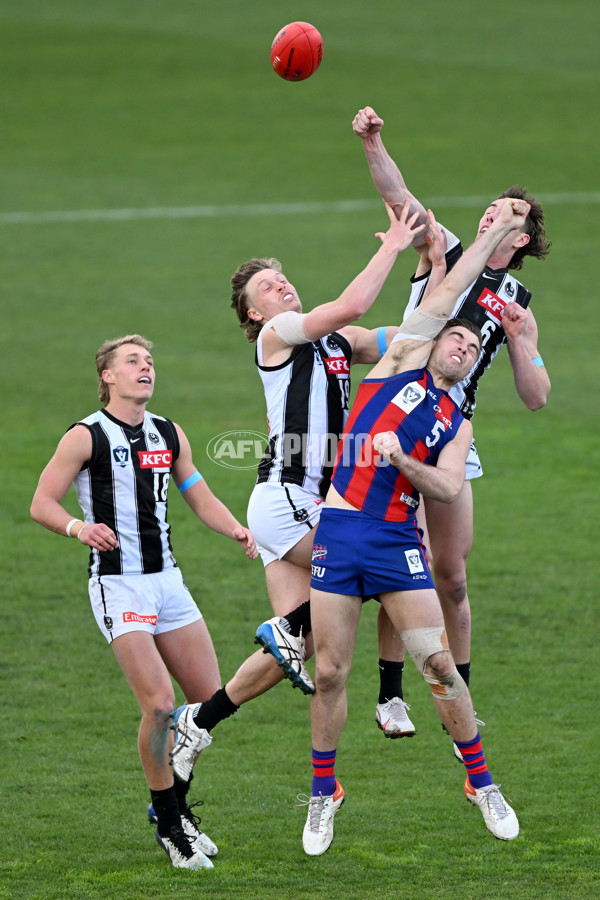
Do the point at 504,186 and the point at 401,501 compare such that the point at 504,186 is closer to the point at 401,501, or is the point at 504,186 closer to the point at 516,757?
the point at 516,757

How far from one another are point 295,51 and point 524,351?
2567mm

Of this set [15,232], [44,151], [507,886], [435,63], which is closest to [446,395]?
[507,886]

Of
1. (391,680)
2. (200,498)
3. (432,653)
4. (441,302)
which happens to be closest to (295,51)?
(441,302)

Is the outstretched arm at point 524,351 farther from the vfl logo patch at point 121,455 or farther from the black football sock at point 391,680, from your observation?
the vfl logo patch at point 121,455

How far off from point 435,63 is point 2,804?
38569mm

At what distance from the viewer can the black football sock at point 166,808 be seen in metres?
7.99

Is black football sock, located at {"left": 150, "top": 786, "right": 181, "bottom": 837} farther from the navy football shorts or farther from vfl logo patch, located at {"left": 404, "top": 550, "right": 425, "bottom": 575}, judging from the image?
vfl logo patch, located at {"left": 404, "top": 550, "right": 425, "bottom": 575}

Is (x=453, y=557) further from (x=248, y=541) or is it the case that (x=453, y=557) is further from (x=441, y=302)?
(x=441, y=302)

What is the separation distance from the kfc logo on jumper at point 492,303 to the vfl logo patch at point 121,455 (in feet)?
8.18

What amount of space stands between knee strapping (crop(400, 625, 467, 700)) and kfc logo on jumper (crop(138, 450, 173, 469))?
201 centimetres

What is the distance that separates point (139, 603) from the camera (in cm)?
778

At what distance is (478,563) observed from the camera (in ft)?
46.5

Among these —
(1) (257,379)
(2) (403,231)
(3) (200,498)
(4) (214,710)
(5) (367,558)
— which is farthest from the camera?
(1) (257,379)

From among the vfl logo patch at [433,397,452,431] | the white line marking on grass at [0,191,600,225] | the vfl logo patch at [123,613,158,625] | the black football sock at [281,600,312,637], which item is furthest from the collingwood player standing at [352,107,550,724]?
the white line marking on grass at [0,191,600,225]
